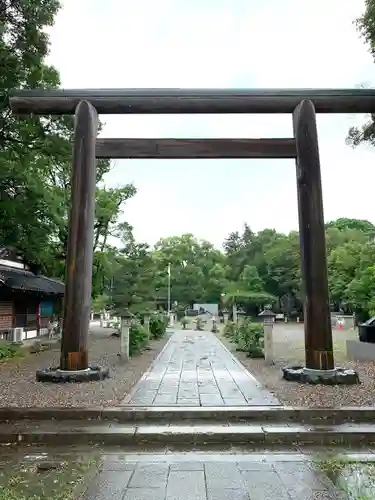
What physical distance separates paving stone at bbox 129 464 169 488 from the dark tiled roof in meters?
11.6


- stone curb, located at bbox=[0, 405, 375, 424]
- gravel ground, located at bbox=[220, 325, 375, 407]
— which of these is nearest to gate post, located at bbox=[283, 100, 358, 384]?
gravel ground, located at bbox=[220, 325, 375, 407]

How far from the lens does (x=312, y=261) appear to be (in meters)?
7.60

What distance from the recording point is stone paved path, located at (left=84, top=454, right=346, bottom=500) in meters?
3.55

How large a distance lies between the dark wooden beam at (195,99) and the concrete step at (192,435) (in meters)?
5.83

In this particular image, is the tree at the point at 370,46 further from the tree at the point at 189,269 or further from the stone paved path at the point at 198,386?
the tree at the point at 189,269

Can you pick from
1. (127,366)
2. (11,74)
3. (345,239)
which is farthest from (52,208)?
(345,239)

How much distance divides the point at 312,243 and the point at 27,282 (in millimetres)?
14276

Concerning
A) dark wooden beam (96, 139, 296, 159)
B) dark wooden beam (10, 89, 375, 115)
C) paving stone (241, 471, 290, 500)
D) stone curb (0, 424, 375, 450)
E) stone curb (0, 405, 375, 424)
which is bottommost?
paving stone (241, 471, 290, 500)

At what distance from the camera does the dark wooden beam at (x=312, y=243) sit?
24.2ft

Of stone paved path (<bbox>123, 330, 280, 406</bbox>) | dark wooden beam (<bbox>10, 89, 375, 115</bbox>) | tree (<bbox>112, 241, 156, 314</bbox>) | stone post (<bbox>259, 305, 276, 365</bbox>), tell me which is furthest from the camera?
tree (<bbox>112, 241, 156, 314</bbox>)

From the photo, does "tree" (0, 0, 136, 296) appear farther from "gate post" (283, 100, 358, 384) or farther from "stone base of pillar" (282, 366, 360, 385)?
"stone base of pillar" (282, 366, 360, 385)

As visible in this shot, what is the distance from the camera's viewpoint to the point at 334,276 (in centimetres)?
3075

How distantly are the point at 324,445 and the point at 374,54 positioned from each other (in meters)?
8.94

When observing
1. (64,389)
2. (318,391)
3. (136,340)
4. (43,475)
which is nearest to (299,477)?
(43,475)
